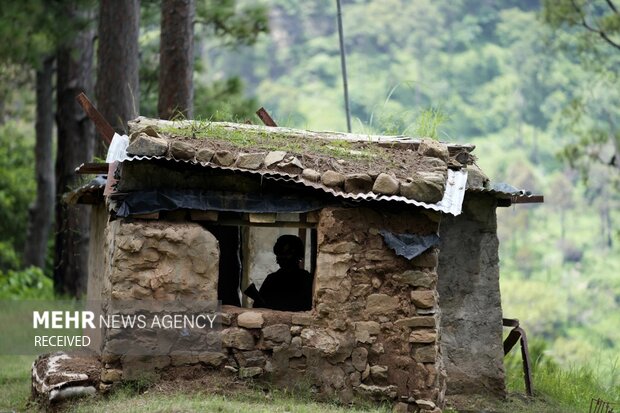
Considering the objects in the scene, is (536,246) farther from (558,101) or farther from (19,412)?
(19,412)

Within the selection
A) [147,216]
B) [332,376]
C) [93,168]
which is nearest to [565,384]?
[332,376]

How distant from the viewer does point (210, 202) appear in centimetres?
989

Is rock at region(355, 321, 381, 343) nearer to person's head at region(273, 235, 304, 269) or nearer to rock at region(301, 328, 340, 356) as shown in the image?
rock at region(301, 328, 340, 356)

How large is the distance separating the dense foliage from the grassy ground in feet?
97.5

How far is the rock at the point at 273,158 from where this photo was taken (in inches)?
388

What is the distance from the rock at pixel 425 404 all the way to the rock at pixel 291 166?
7.26 ft

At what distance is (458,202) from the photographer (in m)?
9.93

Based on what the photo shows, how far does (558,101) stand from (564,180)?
6139mm

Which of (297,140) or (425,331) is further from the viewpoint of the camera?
(297,140)

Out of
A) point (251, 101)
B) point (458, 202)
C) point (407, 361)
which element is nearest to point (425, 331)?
point (407, 361)

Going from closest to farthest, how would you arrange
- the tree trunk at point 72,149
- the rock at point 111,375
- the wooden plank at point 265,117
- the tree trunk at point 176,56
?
the rock at point 111,375 < the wooden plank at point 265,117 < the tree trunk at point 176,56 < the tree trunk at point 72,149

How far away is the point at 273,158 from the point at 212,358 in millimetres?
1787

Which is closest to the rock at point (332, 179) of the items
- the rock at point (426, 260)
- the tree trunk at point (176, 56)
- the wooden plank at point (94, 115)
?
the rock at point (426, 260)

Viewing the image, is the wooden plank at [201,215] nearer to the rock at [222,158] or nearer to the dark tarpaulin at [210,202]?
the dark tarpaulin at [210,202]
